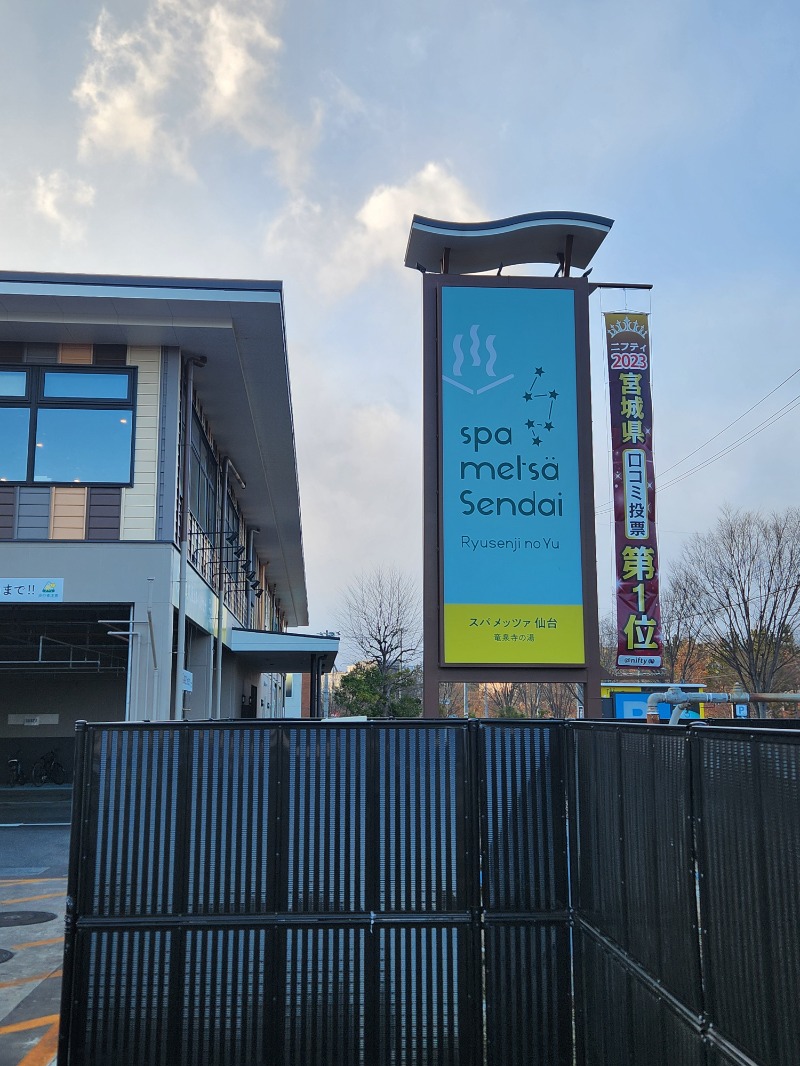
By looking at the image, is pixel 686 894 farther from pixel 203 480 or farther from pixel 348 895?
pixel 203 480

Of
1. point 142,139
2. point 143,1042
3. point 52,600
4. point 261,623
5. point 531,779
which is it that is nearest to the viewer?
point 143,1042

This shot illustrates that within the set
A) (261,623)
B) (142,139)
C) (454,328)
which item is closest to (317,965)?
(454,328)

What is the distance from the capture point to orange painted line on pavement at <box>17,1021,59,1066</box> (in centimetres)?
606

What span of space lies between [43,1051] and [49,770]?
71.7 ft

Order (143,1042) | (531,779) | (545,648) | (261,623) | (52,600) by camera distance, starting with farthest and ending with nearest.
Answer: (261,623) < (52,600) < (545,648) < (531,779) < (143,1042)

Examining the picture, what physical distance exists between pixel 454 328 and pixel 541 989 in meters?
5.78

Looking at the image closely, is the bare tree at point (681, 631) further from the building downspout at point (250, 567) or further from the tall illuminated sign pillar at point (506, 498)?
the tall illuminated sign pillar at point (506, 498)

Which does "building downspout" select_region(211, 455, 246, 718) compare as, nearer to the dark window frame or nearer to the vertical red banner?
the dark window frame

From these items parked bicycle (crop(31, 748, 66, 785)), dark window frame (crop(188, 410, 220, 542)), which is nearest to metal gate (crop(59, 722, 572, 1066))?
dark window frame (crop(188, 410, 220, 542))

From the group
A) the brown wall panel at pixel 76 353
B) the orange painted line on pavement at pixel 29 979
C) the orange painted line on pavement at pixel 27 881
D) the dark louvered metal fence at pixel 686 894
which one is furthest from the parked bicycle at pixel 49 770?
the dark louvered metal fence at pixel 686 894

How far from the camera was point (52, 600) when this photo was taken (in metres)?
15.0

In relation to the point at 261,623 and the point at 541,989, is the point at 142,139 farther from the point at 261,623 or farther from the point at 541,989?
the point at 261,623

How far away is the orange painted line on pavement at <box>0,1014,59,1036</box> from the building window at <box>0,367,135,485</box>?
977 cm

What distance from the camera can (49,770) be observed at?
26.5 metres
